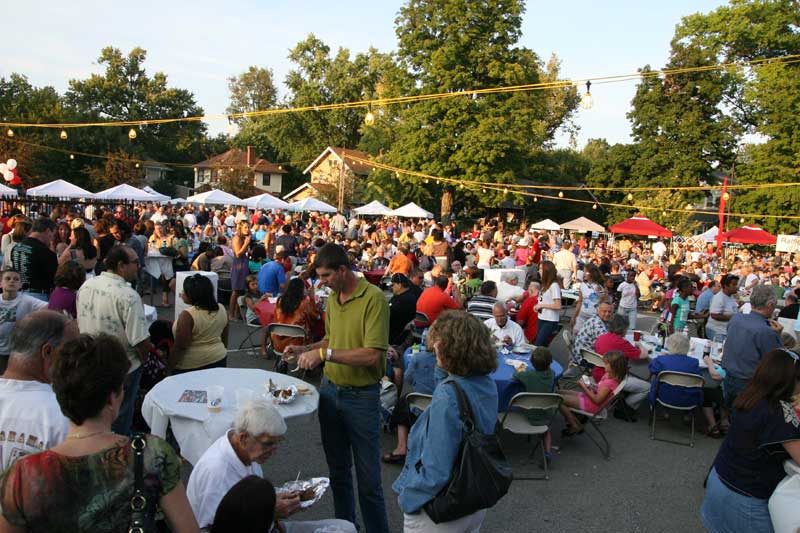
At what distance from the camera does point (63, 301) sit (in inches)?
182

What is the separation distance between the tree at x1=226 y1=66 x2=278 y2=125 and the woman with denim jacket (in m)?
64.6

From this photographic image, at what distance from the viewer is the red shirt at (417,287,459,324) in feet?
24.3

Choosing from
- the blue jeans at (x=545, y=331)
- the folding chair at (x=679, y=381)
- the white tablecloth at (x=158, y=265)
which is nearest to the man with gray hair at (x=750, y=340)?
the folding chair at (x=679, y=381)

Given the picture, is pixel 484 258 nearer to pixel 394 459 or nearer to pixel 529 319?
pixel 529 319

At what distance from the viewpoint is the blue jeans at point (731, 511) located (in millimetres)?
2955

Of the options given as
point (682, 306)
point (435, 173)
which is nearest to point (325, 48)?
point (435, 173)

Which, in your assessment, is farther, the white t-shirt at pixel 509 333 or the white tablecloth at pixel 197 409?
the white t-shirt at pixel 509 333

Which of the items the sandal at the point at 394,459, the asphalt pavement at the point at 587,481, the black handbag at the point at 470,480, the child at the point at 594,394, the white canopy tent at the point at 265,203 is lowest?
the asphalt pavement at the point at 587,481

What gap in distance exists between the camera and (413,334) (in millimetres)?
7473

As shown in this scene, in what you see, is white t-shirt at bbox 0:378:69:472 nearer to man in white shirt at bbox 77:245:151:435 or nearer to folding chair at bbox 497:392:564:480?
man in white shirt at bbox 77:245:151:435

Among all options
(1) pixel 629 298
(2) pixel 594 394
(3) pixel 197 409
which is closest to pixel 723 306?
(1) pixel 629 298

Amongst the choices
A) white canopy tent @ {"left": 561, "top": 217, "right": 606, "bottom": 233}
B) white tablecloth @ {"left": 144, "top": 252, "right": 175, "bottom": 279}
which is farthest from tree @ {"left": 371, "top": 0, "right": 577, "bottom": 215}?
white tablecloth @ {"left": 144, "top": 252, "right": 175, "bottom": 279}

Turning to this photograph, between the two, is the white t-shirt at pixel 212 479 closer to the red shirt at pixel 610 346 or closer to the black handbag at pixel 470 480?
the black handbag at pixel 470 480

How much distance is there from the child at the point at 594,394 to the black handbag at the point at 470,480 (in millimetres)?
3650
